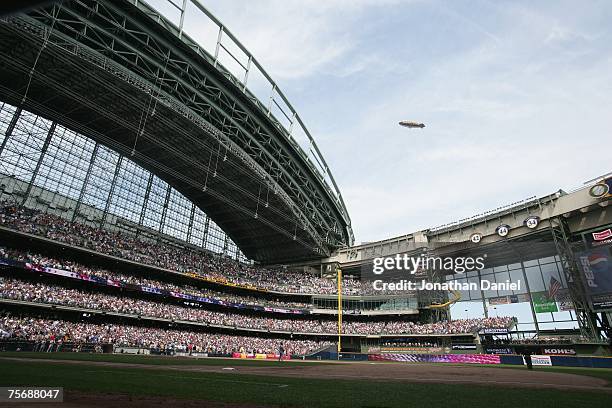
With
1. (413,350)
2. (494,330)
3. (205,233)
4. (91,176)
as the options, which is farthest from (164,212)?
(494,330)

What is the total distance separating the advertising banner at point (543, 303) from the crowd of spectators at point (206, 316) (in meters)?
4.42

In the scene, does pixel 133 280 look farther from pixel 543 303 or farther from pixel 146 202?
pixel 543 303

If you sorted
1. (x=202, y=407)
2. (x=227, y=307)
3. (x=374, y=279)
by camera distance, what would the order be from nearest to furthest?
(x=202, y=407) < (x=227, y=307) < (x=374, y=279)

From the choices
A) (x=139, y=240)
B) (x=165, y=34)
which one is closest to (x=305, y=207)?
(x=139, y=240)

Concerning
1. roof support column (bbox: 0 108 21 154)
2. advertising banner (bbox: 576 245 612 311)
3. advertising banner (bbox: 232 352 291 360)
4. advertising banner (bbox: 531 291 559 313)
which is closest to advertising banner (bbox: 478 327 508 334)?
advertising banner (bbox: 531 291 559 313)

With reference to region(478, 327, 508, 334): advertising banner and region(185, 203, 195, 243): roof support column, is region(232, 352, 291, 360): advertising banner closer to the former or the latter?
region(185, 203, 195, 243): roof support column

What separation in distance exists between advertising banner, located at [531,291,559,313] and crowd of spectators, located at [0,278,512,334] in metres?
4.42

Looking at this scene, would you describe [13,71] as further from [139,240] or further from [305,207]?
[305,207]

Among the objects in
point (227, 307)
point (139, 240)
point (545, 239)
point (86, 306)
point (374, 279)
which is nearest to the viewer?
point (86, 306)

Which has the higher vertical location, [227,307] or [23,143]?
[23,143]

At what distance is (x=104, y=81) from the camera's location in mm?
37812

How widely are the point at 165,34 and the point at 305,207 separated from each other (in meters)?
34.5

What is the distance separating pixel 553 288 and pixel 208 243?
184ft

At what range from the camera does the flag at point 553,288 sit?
165ft
